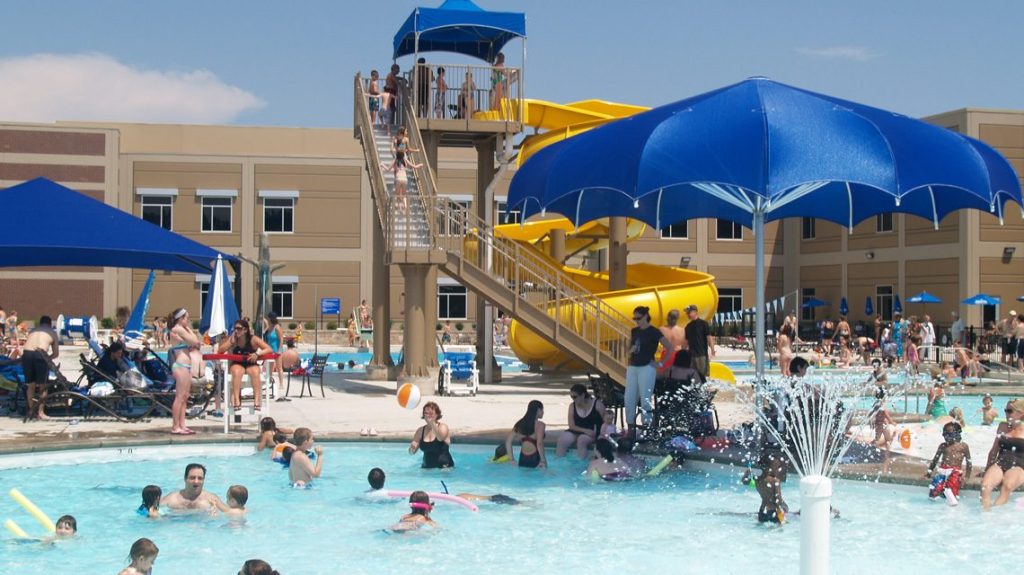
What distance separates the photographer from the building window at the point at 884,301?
1880 inches

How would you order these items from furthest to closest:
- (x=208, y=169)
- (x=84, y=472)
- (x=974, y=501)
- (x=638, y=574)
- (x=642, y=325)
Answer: (x=208, y=169) → (x=642, y=325) → (x=84, y=472) → (x=974, y=501) → (x=638, y=574)

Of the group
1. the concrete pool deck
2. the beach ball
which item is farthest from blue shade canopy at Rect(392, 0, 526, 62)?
the beach ball

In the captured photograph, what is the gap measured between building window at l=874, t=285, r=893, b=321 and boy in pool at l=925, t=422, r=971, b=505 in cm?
3825

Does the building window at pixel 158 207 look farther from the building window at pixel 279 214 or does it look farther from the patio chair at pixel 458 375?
the patio chair at pixel 458 375

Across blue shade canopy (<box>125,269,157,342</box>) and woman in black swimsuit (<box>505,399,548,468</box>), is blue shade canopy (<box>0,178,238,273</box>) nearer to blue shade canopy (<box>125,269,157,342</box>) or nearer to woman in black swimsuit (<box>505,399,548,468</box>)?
blue shade canopy (<box>125,269,157,342</box>)

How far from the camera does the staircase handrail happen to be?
2175 centimetres

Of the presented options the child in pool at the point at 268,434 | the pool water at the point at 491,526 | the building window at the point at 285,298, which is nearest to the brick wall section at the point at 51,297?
the building window at the point at 285,298

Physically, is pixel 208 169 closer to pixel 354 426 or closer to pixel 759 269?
pixel 354 426

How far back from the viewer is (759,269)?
13188mm

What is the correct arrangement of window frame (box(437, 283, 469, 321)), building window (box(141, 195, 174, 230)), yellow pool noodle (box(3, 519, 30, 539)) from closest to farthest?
1. yellow pool noodle (box(3, 519, 30, 539))
2. building window (box(141, 195, 174, 230))
3. window frame (box(437, 283, 469, 321))

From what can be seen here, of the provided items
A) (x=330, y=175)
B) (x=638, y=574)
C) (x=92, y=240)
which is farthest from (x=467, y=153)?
(x=638, y=574)

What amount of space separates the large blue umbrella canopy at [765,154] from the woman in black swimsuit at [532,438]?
7.97 ft

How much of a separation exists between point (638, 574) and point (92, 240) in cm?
1084

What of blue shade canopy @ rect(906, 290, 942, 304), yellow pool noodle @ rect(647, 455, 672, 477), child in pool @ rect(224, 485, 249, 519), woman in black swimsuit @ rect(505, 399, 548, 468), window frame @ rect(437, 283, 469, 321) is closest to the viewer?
child in pool @ rect(224, 485, 249, 519)
